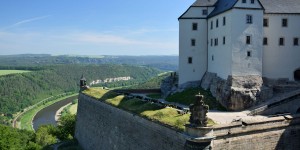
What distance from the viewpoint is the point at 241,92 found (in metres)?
33.3

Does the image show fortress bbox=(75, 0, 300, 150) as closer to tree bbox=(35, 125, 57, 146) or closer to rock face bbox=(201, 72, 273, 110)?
rock face bbox=(201, 72, 273, 110)

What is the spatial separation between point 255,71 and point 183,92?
31.6 ft

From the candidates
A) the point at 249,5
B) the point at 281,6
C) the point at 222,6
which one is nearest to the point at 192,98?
the point at 222,6

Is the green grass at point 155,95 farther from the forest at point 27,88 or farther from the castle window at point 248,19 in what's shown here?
the forest at point 27,88

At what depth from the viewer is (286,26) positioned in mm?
36688

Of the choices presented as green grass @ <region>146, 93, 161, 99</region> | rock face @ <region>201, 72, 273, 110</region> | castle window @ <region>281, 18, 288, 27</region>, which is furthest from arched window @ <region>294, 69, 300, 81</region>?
green grass @ <region>146, 93, 161, 99</region>

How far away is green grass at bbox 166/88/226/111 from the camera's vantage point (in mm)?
34906

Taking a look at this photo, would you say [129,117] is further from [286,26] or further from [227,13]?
[286,26]

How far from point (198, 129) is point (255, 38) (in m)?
18.9

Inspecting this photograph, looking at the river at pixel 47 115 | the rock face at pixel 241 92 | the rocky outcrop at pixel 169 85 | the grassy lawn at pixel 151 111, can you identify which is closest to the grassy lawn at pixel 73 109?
the river at pixel 47 115

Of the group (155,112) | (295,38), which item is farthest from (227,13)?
(155,112)

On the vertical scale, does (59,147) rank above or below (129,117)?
below

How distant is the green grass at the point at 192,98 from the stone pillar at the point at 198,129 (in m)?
14.9

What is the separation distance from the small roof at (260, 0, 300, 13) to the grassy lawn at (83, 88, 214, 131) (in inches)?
711
